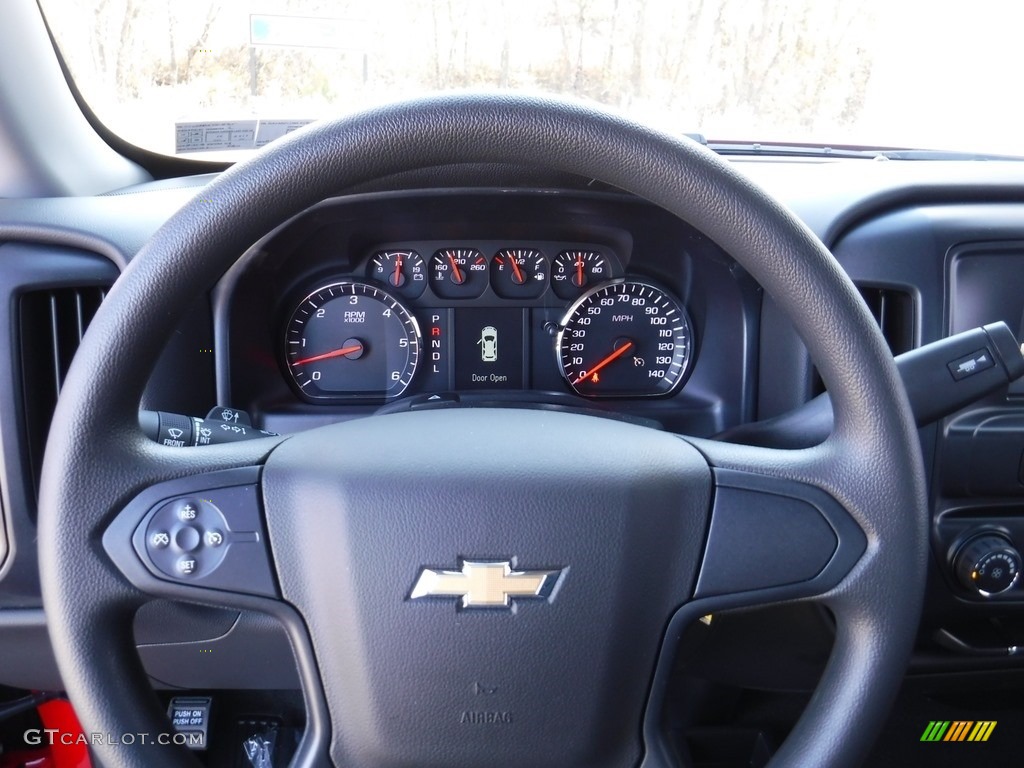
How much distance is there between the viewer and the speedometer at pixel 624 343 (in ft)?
6.45

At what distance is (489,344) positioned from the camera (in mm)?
1978

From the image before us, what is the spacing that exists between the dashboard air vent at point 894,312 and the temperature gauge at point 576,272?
53 cm

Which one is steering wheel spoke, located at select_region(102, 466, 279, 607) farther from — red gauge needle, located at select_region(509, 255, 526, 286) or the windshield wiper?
the windshield wiper

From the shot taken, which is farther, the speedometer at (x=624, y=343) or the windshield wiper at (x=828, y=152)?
the windshield wiper at (x=828, y=152)

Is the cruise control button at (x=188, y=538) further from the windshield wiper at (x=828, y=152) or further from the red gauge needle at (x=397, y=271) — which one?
the windshield wiper at (x=828, y=152)

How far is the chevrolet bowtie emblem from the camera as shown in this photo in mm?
1002

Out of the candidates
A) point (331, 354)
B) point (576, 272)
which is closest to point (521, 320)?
point (576, 272)

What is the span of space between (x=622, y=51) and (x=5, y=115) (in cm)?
118

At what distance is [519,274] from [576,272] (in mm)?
119

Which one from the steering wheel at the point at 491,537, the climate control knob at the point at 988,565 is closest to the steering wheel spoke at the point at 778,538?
the steering wheel at the point at 491,537

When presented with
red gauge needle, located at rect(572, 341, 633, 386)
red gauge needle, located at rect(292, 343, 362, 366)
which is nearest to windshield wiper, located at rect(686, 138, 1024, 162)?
red gauge needle, located at rect(572, 341, 633, 386)

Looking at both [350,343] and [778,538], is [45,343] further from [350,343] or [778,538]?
[778,538]

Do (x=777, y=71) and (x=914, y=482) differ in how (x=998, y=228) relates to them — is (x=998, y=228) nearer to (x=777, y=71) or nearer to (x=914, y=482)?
(x=777, y=71)

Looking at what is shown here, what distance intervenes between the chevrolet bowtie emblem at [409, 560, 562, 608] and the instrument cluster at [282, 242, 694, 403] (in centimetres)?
98
